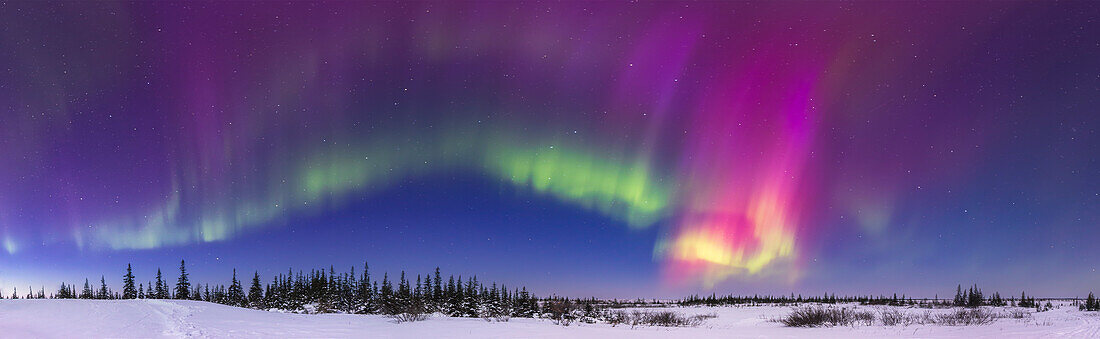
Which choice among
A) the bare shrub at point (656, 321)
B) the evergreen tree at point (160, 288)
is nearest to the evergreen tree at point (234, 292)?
the evergreen tree at point (160, 288)

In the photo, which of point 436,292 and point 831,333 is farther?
point 436,292

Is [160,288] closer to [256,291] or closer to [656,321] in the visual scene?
[256,291]

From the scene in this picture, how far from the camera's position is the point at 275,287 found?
305 ft

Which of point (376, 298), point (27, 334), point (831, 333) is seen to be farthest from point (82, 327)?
point (376, 298)

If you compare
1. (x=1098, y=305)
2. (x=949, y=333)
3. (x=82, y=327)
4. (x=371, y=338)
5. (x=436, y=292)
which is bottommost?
(x=1098, y=305)

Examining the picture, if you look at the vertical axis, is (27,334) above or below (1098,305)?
above

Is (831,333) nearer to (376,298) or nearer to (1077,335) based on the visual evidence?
(1077,335)

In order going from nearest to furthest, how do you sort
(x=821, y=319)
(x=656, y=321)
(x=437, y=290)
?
1. (x=821, y=319)
2. (x=656, y=321)
3. (x=437, y=290)

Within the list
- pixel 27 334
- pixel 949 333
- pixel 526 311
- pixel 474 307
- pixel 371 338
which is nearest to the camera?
pixel 27 334

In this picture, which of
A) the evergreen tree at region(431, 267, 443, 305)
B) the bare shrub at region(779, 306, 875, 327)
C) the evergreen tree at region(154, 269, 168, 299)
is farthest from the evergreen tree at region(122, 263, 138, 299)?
the bare shrub at region(779, 306, 875, 327)

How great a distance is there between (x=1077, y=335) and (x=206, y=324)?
43060 mm

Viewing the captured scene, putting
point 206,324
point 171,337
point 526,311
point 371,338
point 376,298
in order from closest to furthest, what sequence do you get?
point 171,337
point 371,338
point 206,324
point 526,311
point 376,298

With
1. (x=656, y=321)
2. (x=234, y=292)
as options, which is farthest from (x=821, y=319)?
(x=234, y=292)

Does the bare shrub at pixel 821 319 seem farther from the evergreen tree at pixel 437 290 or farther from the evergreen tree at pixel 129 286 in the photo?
the evergreen tree at pixel 129 286
